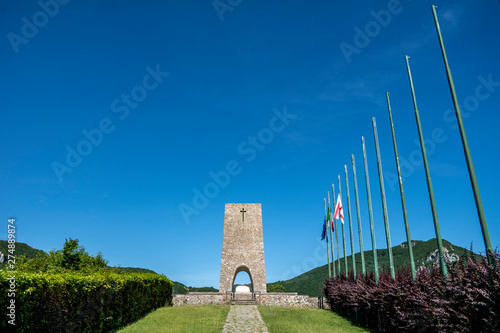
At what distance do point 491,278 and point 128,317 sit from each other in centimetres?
1298

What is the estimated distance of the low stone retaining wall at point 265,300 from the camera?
76.0ft

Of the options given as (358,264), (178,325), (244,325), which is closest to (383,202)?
(244,325)

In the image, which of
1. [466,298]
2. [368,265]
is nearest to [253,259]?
[466,298]

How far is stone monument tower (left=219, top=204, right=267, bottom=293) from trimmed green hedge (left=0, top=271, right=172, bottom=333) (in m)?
15.5

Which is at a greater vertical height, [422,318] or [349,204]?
[349,204]

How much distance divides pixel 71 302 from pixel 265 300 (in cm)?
1735

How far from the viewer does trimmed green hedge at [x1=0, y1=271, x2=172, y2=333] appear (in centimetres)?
686

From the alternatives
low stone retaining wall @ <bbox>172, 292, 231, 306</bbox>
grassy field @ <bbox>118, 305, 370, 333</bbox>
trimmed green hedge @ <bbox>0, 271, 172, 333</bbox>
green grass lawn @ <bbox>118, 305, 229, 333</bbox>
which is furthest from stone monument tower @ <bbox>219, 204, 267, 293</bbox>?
trimmed green hedge @ <bbox>0, 271, 172, 333</bbox>

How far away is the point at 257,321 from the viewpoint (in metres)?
14.6

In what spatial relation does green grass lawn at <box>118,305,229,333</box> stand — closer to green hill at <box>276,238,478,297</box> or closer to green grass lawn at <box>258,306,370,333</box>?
green grass lawn at <box>258,306,370,333</box>

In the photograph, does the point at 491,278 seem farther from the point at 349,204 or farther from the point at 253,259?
the point at 253,259

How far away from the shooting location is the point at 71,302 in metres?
8.98

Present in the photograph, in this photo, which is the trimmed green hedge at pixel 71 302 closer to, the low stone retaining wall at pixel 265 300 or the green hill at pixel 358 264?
the low stone retaining wall at pixel 265 300

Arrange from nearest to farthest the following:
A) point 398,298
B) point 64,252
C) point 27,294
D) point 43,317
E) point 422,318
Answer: point 27,294 < point 43,317 < point 422,318 < point 398,298 < point 64,252
